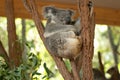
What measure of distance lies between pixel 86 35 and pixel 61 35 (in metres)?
0.21

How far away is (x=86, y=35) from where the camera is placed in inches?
69.6

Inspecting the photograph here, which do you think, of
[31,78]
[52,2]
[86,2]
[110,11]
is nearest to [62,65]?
[86,2]

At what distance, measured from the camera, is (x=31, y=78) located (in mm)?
2479

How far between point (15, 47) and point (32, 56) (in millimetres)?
382

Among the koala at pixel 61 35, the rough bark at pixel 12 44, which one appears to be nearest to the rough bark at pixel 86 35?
the koala at pixel 61 35

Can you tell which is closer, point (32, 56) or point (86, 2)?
point (86, 2)

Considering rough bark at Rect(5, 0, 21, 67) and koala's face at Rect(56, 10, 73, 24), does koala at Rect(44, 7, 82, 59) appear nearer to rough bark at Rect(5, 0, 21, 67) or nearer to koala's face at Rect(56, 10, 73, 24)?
koala's face at Rect(56, 10, 73, 24)

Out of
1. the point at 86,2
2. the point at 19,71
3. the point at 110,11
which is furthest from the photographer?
the point at 110,11

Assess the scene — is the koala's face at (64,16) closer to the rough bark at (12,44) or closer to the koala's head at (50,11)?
the koala's head at (50,11)

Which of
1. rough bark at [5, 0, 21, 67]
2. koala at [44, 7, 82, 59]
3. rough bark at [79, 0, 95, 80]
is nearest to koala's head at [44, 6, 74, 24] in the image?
koala at [44, 7, 82, 59]

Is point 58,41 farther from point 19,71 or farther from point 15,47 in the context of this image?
point 15,47

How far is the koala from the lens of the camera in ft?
6.18

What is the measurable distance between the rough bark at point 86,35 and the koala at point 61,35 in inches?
2.5

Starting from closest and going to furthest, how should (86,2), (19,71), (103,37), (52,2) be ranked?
1. (86,2)
2. (19,71)
3. (52,2)
4. (103,37)
